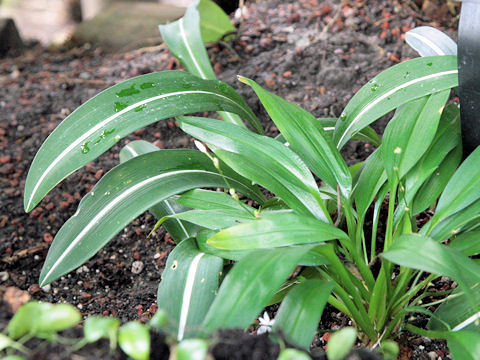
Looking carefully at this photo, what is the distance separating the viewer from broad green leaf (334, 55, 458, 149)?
1.17 meters

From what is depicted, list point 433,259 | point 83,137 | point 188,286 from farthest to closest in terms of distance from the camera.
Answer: point 83,137 < point 188,286 < point 433,259

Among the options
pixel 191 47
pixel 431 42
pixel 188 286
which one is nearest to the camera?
pixel 188 286

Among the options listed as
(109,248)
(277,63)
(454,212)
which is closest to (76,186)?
(109,248)

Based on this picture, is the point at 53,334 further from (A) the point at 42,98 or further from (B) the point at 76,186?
(A) the point at 42,98

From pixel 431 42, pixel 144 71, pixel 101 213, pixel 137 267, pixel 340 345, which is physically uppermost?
pixel 431 42

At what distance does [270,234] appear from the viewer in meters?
0.93

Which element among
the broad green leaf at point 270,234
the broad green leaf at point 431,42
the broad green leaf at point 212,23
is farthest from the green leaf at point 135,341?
the broad green leaf at point 212,23

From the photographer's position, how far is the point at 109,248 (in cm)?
155

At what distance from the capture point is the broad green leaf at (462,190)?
1032 millimetres

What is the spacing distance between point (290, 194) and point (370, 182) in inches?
7.9

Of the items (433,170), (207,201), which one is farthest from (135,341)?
(433,170)

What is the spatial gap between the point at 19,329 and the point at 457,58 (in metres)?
1.02

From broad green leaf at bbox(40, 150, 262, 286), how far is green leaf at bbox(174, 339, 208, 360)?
454 mm

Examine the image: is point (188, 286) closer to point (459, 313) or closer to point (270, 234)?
point (270, 234)
